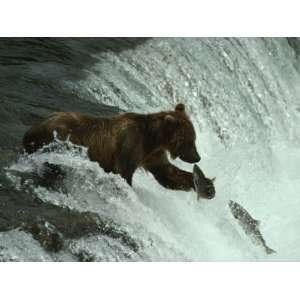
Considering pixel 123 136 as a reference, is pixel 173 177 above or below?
below

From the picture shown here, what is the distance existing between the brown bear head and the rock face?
0.44 m

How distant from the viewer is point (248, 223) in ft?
14.6

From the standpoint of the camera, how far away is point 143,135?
14.8 ft

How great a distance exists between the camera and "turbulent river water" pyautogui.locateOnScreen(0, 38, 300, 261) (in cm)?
413

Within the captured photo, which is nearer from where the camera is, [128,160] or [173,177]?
[128,160]

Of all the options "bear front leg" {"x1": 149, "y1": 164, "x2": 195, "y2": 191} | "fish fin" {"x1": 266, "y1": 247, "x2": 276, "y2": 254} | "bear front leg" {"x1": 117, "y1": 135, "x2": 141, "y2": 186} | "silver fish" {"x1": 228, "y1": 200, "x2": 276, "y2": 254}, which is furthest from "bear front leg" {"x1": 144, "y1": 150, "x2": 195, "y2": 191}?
"fish fin" {"x1": 266, "y1": 247, "x2": 276, "y2": 254}

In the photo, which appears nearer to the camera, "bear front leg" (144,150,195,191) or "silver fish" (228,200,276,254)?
"silver fish" (228,200,276,254)

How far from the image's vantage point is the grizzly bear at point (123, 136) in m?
4.43

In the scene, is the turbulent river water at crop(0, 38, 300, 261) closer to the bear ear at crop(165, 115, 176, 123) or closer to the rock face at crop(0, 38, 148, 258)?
the rock face at crop(0, 38, 148, 258)

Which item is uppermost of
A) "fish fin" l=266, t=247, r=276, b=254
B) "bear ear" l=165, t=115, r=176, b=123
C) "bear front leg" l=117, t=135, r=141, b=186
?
"bear ear" l=165, t=115, r=176, b=123

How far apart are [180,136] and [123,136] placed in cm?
34

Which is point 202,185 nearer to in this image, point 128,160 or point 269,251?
point 128,160

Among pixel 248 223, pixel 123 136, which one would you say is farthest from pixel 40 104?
pixel 248 223

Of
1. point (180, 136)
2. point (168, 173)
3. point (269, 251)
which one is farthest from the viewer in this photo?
point (168, 173)
